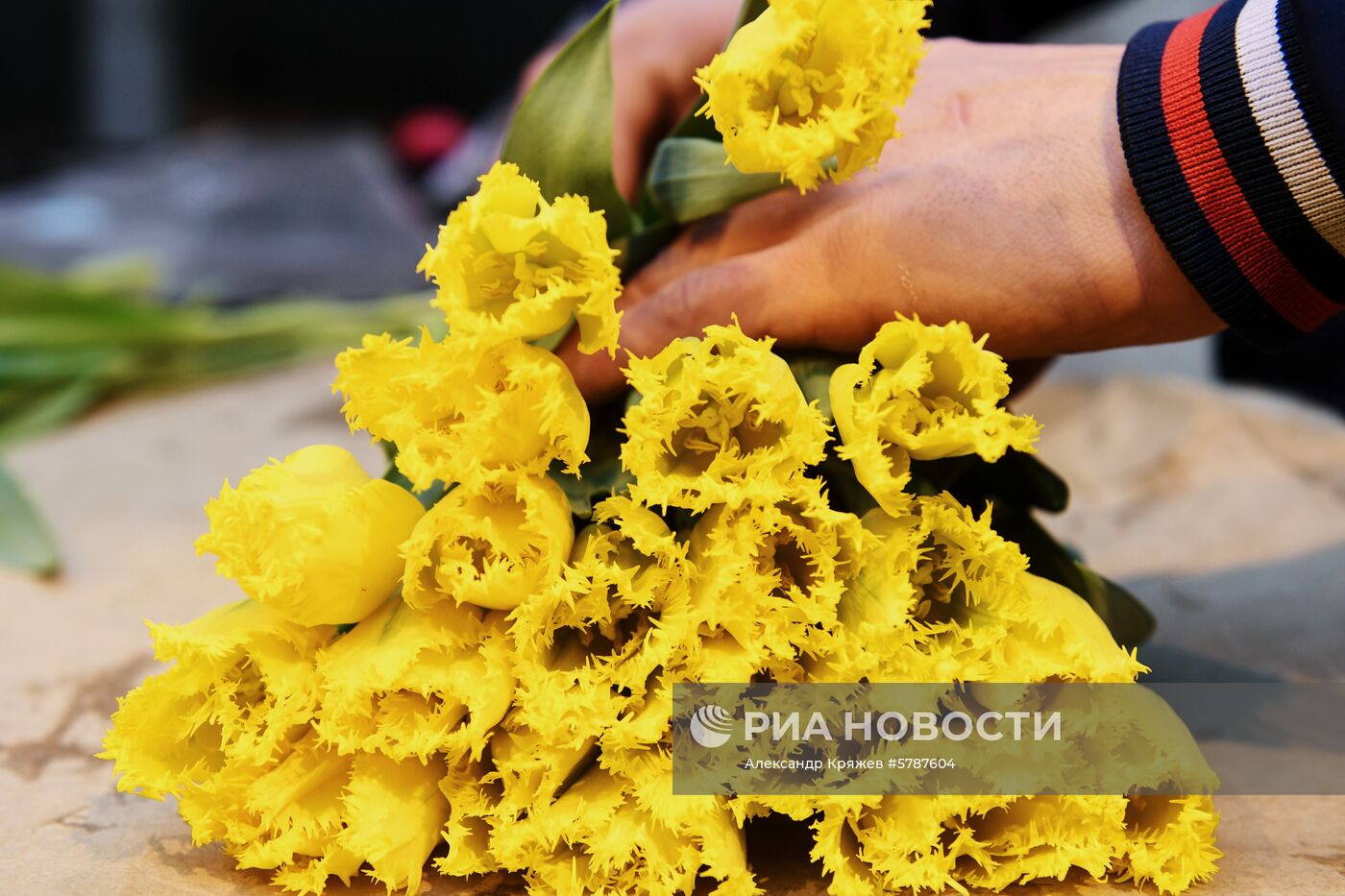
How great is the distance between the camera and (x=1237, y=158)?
0.42 meters

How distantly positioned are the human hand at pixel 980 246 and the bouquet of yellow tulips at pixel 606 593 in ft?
0.25

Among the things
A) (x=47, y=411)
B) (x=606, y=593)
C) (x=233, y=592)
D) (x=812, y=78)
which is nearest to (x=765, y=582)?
(x=606, y=593)

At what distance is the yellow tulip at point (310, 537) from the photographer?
0.37 meters

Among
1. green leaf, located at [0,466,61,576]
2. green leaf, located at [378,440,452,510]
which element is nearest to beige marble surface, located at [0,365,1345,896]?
green leaf, located at [0,466,61,576]

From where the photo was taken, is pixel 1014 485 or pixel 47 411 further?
pixel 47 411

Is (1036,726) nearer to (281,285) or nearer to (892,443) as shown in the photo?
(892,443)

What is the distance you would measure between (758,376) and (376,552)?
133 mm

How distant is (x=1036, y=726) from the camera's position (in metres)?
0.38

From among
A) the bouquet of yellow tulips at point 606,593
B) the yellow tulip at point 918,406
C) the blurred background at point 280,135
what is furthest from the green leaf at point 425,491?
the blurred background at point 280,135

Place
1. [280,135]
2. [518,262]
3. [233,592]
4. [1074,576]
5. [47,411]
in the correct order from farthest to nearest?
[280,135] < [47,411] < [233,592] < [1074,576] < [518,262]

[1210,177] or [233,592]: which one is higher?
[1210,177]

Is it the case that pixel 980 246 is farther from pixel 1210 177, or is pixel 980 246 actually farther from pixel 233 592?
pixel 233 592

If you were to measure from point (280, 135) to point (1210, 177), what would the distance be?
243 centimetres

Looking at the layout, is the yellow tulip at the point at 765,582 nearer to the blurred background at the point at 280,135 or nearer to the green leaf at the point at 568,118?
the green leaf at the point at 568,118
